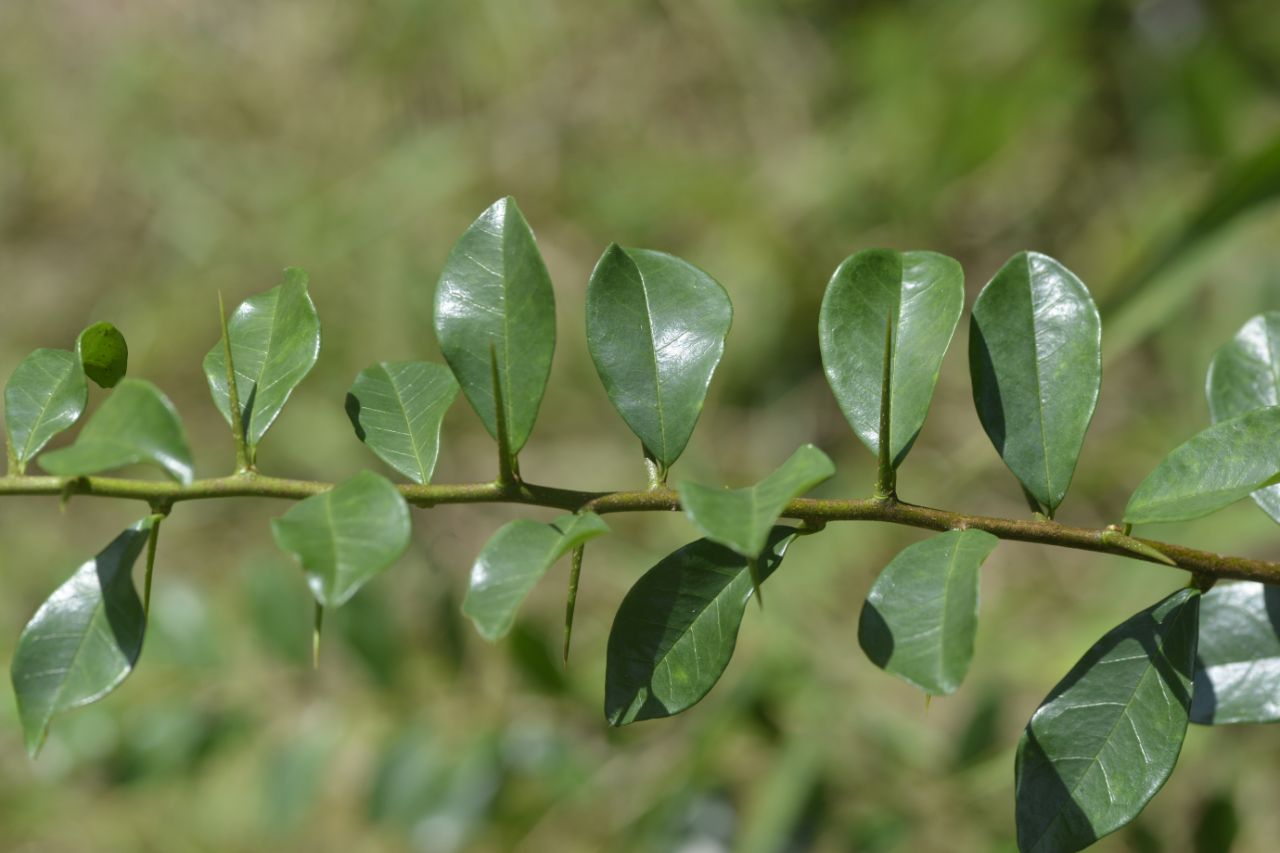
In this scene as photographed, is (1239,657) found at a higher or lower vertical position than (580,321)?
higher

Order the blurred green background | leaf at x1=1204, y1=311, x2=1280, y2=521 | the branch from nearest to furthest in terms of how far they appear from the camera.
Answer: the branch → leaf at x1=1204, y1=311, x2=1280, y2=521 → the blurred green background

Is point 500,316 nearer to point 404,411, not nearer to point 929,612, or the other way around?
point 404,411

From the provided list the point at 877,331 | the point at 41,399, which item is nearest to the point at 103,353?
the point at 41,399

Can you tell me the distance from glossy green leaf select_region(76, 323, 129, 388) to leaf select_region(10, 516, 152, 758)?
0.09 meters

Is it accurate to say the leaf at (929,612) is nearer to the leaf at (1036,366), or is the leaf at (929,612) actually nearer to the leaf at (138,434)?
the leaf at (1036,366)

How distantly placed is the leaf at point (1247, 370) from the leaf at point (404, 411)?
18.0 inches

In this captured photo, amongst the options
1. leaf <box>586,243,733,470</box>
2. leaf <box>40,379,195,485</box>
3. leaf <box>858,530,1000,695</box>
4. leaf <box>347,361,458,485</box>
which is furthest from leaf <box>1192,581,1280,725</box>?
leaf <box>40,379,195,485</box>

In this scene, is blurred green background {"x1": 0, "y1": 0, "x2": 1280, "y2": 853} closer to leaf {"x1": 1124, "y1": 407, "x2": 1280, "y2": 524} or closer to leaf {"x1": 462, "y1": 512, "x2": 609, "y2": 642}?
leaf {"x1": 1124, "y1": 407, "x2": 1280, "y2": 524}

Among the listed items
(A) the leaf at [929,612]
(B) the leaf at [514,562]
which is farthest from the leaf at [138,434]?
(A) the leaf at [929,612]

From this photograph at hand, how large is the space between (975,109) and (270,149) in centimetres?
170

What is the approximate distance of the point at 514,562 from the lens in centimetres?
51

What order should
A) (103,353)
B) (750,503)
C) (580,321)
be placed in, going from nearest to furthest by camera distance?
(750,503) < (103,353) < (580,321)

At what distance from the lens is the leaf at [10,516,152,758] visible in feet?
1.86

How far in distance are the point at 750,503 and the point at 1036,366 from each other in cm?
24
